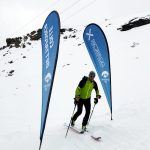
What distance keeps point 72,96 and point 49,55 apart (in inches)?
494

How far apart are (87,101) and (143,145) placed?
233 centimetres

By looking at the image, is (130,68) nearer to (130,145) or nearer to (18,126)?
(18,126)

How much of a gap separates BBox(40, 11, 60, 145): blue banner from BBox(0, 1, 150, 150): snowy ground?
198cm

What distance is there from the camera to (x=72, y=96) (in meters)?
19.8

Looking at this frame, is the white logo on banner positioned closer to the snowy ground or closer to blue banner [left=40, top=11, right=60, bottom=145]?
blue banner [left=40, top=11, right=60, bottom=145]

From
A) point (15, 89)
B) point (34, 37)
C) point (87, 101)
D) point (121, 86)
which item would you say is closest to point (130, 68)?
point (121, 86)

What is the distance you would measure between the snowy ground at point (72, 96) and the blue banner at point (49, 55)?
6.49 feet

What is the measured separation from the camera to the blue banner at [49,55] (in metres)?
7.04

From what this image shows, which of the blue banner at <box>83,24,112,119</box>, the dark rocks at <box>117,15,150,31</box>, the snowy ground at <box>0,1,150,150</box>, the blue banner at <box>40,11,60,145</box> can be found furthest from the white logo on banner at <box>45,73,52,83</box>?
the dark rocks at <box>117,15,150,31</box>

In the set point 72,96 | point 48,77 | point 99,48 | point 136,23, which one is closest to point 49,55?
point 48,77

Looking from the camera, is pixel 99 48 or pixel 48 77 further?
pixel 99 48

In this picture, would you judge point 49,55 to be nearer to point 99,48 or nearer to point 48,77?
point 48,77

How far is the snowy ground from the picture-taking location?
30.6ft

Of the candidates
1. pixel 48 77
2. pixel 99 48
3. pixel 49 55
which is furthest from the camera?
pixel 99 48
